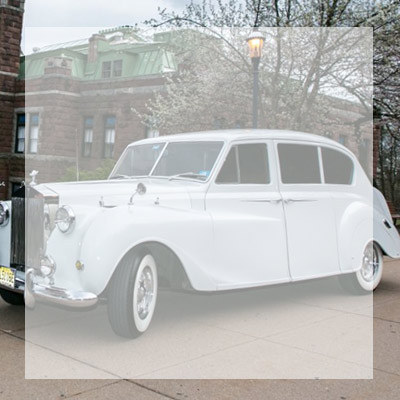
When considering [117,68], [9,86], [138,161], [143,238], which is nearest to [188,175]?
[138,161]

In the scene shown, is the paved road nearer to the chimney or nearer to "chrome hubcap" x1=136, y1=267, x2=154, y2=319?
"chrome hubcap" x1=136, y1=267, x2=154, y2=319

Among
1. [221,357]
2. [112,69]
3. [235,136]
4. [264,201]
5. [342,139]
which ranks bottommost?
[221,357]

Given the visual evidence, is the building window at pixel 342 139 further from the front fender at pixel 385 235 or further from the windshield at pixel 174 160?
the windshield at pixel 174 160

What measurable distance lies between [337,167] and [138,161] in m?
2.50

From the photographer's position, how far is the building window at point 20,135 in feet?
88.3

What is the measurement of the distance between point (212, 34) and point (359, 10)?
432 cm

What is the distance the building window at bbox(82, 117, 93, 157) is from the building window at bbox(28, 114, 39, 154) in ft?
7.08

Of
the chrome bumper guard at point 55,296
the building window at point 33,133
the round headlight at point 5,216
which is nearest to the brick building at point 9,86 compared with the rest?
the building window at point 33,133

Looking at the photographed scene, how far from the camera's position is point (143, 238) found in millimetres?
4918

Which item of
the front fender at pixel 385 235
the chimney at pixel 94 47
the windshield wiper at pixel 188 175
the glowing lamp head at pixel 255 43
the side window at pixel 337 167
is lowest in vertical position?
the front fender at pixel 385 235

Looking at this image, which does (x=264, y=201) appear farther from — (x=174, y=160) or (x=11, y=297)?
(x=11, y=297)

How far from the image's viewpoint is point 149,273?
512 cm

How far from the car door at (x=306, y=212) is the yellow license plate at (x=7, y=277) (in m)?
2.87

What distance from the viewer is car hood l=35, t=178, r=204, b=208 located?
5.29 meters
